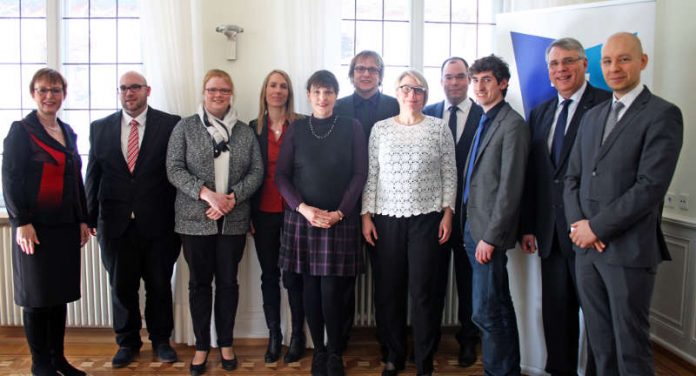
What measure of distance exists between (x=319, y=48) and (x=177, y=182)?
121cm

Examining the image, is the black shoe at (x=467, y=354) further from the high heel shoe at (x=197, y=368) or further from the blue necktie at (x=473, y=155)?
the high heel shoe at (x=197, y=368)

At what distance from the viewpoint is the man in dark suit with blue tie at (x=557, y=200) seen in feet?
7.18

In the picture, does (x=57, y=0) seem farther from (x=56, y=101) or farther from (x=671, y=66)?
(x=671, y=66)

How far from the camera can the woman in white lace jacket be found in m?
2.37

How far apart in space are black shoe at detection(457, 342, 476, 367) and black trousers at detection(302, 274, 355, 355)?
2.54 ft

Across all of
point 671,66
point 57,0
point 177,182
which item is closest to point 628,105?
point 671,66

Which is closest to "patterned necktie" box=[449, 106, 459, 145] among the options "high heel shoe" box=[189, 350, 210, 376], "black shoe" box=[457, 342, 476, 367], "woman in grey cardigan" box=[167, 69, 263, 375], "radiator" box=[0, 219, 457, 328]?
"radiator" box=[0, 219, 457, 328]

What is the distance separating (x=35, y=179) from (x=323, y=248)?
1.48 metres

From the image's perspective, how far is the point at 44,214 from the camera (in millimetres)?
2383

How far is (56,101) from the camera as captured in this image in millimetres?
2469

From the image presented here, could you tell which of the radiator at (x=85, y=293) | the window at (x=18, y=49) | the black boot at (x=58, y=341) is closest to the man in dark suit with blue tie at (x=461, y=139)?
the black boot at (x=58, y=341)

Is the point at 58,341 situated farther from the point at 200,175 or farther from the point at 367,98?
the point at 367,98

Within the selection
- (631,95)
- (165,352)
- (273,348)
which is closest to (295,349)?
(273,348)

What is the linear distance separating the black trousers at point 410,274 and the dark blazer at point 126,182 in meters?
1.24
